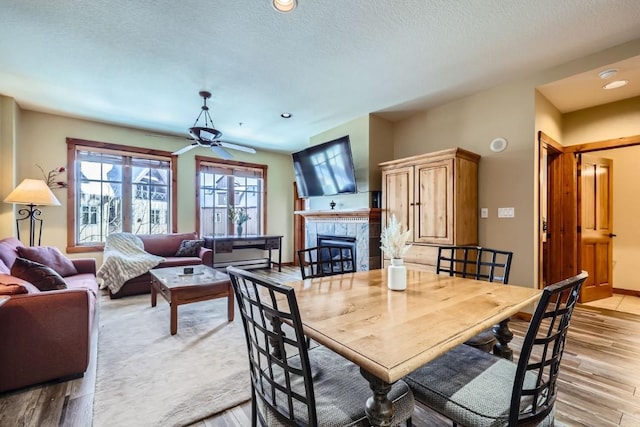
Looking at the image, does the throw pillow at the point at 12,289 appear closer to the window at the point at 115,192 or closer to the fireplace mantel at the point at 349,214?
the window at the point at 115,192

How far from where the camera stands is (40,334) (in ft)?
6.23

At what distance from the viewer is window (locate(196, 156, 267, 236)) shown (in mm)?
5945

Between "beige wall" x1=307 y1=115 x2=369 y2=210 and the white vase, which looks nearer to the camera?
the white vase

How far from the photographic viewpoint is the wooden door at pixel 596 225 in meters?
3.84

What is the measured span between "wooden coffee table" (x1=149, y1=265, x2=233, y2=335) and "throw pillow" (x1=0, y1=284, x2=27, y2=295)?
102 centimetres

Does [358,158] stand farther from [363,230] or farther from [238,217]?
[238,217]

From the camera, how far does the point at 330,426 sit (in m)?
0.94

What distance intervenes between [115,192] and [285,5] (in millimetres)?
4592

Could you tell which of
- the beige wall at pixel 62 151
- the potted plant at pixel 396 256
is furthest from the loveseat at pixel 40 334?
the beige wall at pixel 62 151

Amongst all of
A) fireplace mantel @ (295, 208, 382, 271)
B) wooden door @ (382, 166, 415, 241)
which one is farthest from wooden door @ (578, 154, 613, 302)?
fireplace mantel @ (295, 208, 382, 271)

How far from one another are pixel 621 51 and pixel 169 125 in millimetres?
5794

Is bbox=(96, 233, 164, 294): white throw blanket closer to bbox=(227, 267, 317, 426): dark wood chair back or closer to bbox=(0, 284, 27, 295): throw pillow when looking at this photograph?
bbox=(0, 284, 27, 295): throw pillow

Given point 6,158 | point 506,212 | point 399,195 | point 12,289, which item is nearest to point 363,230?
point 399,195

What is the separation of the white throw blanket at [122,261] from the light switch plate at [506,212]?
4.59 metres
